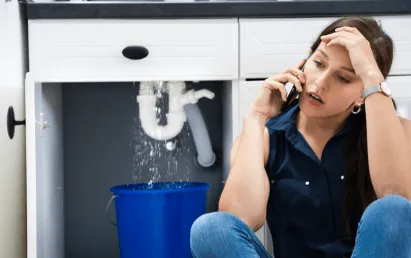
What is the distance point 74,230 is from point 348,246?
114cm

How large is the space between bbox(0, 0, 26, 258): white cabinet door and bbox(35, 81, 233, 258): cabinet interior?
0.47m

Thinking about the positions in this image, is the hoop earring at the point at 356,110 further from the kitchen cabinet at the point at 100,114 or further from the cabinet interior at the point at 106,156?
the cabinet interior at the point at 106,156

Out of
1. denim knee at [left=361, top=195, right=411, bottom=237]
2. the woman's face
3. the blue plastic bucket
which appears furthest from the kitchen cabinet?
denim knee at [left=361, top=195, right=411, bottom=237]

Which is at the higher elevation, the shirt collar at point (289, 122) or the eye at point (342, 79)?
the eye at point (342, 79)

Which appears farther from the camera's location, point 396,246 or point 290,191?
point 290,191

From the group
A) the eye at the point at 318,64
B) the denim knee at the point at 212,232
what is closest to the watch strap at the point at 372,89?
the eye at the point at 318,64

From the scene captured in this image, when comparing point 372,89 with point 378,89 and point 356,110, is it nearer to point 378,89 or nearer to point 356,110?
point 378,89

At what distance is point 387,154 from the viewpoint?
1312mm

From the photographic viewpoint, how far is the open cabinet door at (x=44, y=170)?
4.79ft

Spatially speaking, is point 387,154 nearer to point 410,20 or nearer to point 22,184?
point 410,20

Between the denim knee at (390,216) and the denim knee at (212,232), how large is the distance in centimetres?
24

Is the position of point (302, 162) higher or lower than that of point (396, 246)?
higher

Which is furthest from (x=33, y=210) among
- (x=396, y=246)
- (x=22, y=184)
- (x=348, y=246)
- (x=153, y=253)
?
(x=396, y=246)

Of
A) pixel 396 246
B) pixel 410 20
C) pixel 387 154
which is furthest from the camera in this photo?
pixel 410 20
